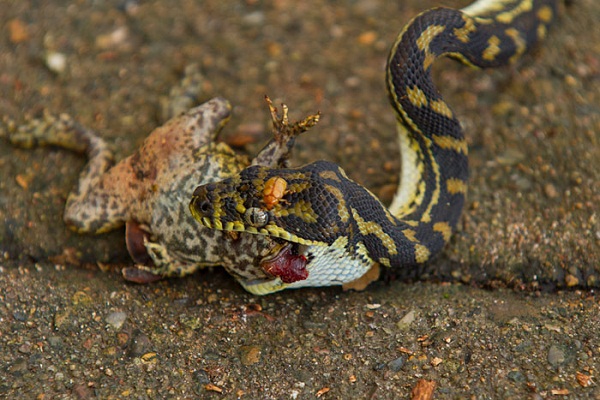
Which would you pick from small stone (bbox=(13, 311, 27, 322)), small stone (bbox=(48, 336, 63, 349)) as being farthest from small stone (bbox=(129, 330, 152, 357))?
small stone (bbox=(13, 311, 27, 322))

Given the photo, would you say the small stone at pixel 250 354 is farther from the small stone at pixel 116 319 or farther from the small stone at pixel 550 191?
the small stone at pixel 550 191

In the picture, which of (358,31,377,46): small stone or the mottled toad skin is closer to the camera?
the mottled toad skin

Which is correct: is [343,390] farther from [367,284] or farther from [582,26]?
[582,26]

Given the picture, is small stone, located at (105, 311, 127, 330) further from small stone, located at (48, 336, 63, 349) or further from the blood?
the blood

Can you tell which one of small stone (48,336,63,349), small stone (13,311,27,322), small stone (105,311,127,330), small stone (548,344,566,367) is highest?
small stone (548,344,566,367)

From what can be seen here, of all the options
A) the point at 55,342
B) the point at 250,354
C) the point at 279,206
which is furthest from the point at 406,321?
the point at 55,342

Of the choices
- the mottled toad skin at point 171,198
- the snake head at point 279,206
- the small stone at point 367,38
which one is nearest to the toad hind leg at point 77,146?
the mottled toad skin at point 171,198
